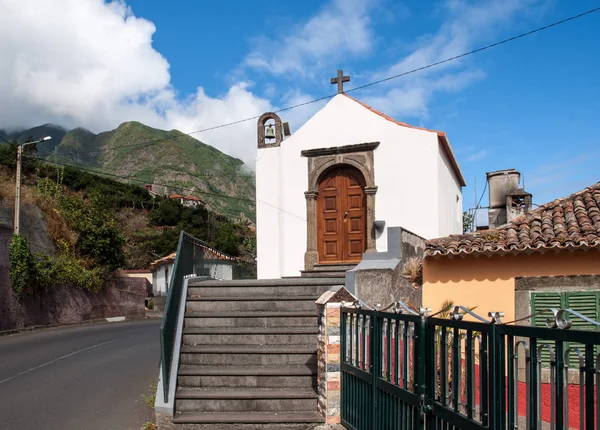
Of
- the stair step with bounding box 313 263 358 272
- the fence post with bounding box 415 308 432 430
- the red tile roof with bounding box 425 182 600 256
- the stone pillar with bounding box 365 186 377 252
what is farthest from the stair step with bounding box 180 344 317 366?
the stone pillar with bounding box 365 186 377 252

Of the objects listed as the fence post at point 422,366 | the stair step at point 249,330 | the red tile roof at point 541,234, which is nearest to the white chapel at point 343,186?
the red tile roof at point 541,234

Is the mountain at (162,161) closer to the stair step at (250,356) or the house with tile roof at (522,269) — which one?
the house with tile roof at (522,269)

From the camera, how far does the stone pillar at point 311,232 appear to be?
1270cm

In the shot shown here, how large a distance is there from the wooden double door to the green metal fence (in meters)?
6.45

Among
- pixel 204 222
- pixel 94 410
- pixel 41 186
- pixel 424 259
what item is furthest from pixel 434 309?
pixel 204 222

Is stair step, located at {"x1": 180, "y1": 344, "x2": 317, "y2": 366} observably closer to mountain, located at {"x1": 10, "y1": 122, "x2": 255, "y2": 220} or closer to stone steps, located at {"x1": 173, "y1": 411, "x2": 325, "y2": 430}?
stone steps, located at {"x1": 173, "y1": 411, "x2": 325, "y2": 430}

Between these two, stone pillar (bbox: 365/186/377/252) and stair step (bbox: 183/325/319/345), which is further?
stone pillar (bbox: 365/186/377/252)

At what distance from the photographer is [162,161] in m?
112

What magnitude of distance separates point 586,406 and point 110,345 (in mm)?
12317

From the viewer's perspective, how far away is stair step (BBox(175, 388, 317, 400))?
6.88 meters

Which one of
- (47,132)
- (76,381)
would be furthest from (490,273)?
(47,132)

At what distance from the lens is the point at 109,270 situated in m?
22.8

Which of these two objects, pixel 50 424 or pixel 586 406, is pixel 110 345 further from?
pixel 586 406

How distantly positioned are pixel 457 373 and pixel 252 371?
4.21m
